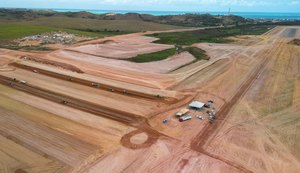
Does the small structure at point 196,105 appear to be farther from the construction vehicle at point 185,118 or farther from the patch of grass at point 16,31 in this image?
the patch of grass at point 16,31

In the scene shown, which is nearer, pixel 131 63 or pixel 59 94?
pixel 59 94

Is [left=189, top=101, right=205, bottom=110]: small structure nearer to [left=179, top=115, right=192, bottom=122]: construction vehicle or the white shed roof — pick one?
the white shed roof

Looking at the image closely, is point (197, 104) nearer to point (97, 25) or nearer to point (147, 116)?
point (147, 116)

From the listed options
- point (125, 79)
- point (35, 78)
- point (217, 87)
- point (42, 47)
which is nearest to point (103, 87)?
point (125, 79)

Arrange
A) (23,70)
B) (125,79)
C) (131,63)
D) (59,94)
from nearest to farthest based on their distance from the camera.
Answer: (59,94) → (125,79) → (23,70) → (131,63)

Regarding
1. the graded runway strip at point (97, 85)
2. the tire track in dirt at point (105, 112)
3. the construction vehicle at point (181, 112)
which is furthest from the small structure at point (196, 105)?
the tire track in dirt at point (105, 112)

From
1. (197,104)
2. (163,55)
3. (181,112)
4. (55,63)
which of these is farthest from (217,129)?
(55,63)

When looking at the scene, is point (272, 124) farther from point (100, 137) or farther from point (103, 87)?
point (103, 87)
